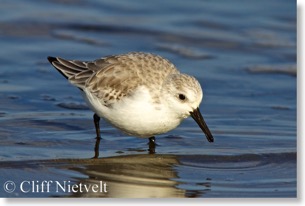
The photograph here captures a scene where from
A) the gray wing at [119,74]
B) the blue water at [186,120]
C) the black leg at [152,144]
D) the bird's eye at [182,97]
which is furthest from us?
the black leg at [152,144]

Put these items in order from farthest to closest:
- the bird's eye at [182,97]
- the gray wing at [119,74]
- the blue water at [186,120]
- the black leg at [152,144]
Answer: the black leg at [152,144], the gray wing at [119,74], the bird's eye at [182,97], the blue water at [186,120]

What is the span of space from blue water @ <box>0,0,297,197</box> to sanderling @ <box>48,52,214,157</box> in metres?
0.40

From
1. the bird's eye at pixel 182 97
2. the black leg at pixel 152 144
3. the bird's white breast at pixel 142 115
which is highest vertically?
the bird's eye at pixel 182 97

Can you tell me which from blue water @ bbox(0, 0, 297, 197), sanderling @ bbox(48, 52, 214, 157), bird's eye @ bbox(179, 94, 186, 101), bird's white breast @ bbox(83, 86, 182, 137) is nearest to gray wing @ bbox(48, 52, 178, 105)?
sanderling @ bbox(48, 52, 214, 157)

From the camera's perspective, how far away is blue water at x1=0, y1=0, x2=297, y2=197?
8000mm

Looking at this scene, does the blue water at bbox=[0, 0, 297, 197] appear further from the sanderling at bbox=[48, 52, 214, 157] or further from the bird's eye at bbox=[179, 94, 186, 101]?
the bird's eye at bbox=[179, 94, 186, 101]

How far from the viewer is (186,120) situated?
9883 mm

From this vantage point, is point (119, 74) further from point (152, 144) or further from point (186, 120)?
point (186, 120)

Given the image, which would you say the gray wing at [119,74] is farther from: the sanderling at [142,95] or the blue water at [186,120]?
the blue water at [186,120]

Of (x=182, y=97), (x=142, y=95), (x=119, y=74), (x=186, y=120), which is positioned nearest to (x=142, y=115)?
(x=142, y=95)

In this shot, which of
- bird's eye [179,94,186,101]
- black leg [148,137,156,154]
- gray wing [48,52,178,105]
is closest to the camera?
bird's eye [179,94,186,101]

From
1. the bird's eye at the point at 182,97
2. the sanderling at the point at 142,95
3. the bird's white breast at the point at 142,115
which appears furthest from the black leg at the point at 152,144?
the bird's eye at the point at 182,97

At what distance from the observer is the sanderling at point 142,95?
8305 mm

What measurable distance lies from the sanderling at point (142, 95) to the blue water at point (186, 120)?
1.31 ft
